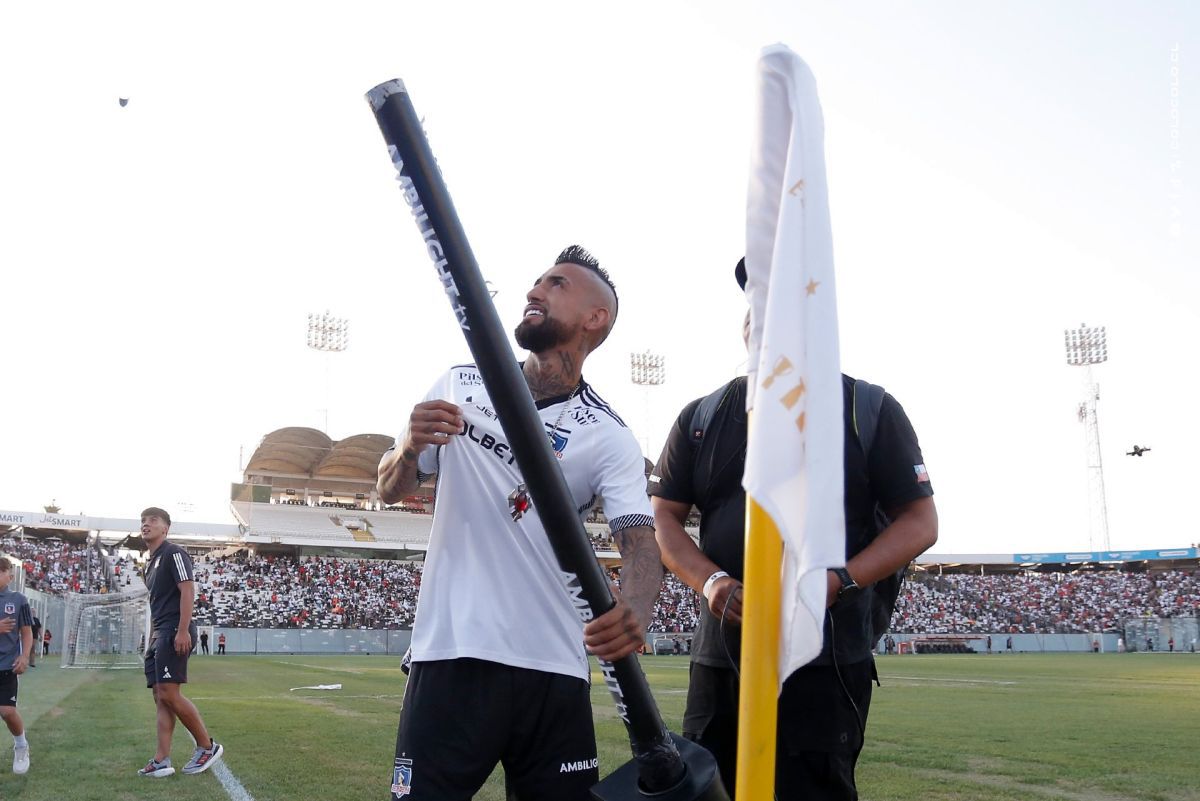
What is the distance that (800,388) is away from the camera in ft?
5.23

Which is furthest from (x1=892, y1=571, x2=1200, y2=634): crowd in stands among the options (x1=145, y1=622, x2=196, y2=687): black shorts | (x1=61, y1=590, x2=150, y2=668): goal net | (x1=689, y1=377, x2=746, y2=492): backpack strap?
(x1=689, y1=377, x2=746, y2=492): backpack strap

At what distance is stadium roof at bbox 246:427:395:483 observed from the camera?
64938mm

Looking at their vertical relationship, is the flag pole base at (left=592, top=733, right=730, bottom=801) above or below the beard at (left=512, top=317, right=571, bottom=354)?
below

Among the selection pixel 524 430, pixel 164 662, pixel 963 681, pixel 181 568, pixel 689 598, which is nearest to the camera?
pixel 524 430

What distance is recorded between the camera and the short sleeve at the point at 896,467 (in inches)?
128

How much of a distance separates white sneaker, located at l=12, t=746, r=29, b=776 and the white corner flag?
9.71 m

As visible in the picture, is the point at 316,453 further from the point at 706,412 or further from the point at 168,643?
the point at 706,412

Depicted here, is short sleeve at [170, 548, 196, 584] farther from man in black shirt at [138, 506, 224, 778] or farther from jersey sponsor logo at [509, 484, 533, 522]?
jersey sponsor logo at [509, 484, 533, 522]

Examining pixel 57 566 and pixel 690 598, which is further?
pixel 690 598

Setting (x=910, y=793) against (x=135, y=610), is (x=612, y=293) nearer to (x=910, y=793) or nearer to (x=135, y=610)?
(x=910, y=793)

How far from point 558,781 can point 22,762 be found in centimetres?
843

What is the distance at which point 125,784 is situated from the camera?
8484 millimetres

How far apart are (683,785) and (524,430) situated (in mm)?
797

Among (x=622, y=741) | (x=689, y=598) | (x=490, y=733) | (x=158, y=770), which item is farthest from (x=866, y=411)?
(x=689, y=598)
